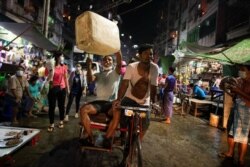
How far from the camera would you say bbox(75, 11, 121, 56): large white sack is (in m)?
4.59

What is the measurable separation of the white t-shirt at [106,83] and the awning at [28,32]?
4119 millimetres

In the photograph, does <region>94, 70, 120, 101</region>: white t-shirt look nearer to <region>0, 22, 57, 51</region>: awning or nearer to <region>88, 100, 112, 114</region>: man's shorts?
<region>88, 100, 112, 114</region>: man's shorts

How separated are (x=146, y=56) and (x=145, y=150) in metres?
3.07

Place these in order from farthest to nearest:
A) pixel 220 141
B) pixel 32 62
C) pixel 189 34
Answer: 1. pixel 189 34
2. pixel 32 62
3. pixel 220 141

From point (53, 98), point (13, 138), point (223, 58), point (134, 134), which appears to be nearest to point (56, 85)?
point (53, 98)

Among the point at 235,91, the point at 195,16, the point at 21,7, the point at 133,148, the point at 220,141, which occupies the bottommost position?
the point at 220,141

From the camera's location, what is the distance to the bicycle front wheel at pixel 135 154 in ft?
14.2

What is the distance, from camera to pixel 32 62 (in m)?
16.4

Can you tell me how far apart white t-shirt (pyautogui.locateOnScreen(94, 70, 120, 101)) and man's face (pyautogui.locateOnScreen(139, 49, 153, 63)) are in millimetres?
1009

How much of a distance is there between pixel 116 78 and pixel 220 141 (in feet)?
16.5

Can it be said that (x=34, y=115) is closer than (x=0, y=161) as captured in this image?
No

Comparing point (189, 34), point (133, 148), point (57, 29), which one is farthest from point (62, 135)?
point (189, 34)

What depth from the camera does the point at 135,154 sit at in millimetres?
4398

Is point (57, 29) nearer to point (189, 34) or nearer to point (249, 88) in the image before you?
point (189, 34)
